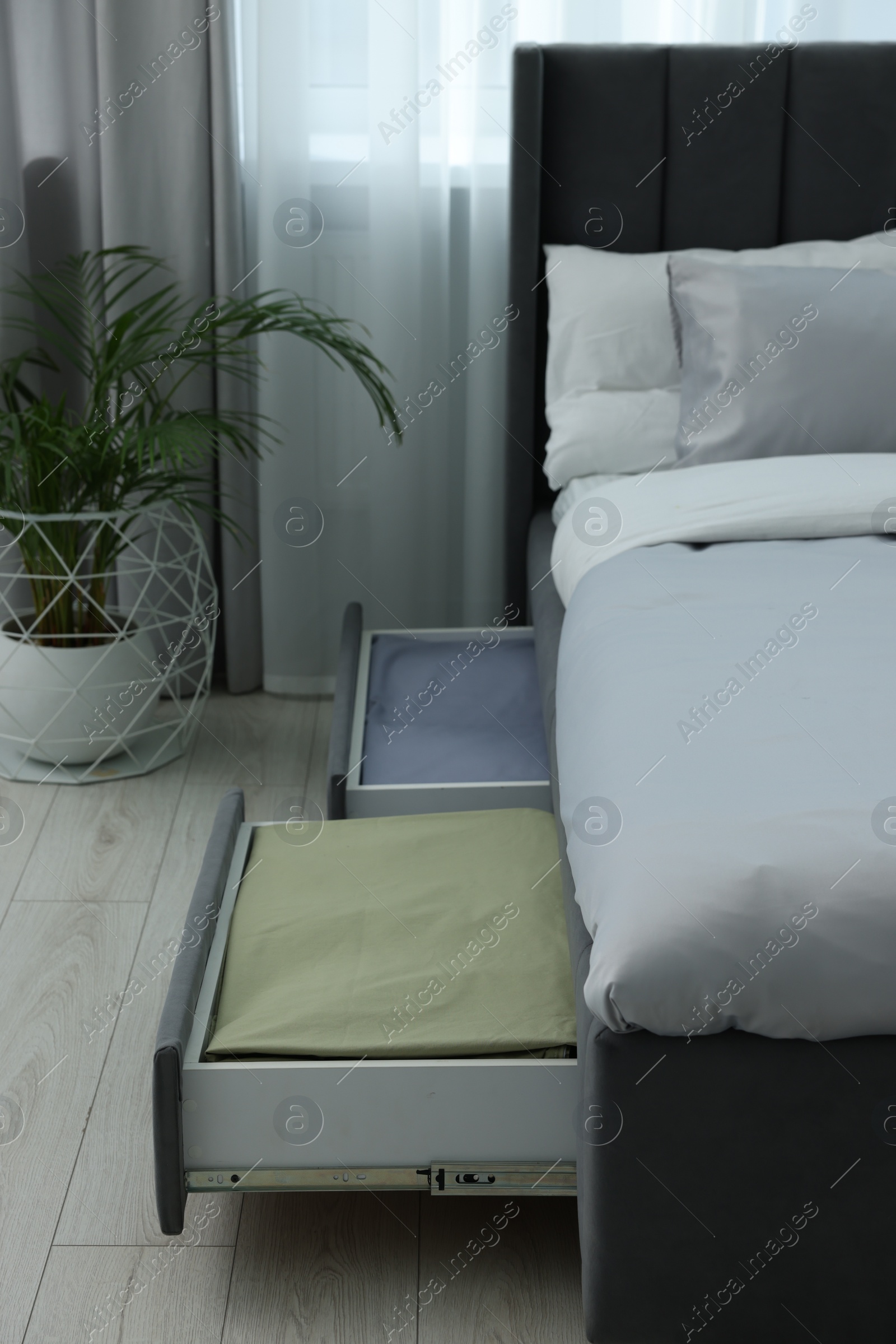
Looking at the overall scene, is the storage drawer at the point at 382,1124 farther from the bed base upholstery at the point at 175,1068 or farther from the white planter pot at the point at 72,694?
the white planter pot at the point at 72,694

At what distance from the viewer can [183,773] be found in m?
2.29

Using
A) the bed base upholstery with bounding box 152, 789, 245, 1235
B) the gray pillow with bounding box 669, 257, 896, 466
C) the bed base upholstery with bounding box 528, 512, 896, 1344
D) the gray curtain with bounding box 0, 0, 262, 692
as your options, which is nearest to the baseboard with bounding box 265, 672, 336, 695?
the gray curtain with bounding box 0, 0, 262, 692

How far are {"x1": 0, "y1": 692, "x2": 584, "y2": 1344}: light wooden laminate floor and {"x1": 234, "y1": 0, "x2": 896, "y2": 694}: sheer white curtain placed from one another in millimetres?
1081

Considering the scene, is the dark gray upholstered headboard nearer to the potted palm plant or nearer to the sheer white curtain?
the sheer white curtain

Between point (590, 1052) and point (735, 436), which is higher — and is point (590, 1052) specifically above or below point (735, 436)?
below

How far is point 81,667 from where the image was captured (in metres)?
2.16

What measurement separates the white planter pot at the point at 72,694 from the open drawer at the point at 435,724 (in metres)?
0.40

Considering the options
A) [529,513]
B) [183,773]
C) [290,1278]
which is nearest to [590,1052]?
[290,1278]

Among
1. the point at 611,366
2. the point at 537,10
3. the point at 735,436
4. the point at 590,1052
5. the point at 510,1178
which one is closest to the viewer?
the point at 590,1052

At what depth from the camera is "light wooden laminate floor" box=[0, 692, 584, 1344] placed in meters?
1.22

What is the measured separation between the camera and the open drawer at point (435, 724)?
1.69m

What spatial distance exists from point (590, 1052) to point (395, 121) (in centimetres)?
190

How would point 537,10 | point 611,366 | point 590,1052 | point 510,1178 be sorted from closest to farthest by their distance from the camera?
point 590,1052, point 510,1178, point 611,366, point 537,10

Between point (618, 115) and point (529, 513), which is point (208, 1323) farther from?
point (618, 115)
